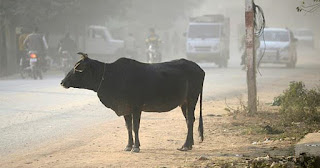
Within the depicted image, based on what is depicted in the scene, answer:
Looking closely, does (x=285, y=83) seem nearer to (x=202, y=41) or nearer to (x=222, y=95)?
(x=222, y=95)

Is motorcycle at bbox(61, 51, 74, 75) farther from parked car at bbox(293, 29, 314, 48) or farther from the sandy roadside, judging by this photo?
parked car at bbox(293, 29, 314, 48)

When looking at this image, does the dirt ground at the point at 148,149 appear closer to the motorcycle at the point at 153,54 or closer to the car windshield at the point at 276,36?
the motorcycle at the point at 153,54

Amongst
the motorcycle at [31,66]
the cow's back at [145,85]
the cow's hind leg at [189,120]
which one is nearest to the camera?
the cow's back at [145,85]

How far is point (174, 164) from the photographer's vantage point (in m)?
8.48

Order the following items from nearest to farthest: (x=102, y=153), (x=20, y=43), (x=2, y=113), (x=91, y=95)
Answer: (x=102, y=153) < (x=2, y=113) < (x=91, y=95) < (x=20, y=43)

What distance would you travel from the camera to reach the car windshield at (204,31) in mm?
37062

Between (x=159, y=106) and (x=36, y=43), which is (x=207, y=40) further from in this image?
(x=159, y=106)

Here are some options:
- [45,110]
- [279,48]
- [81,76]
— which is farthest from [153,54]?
[81,76]

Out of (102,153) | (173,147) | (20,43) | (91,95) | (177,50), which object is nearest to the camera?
(102,153)

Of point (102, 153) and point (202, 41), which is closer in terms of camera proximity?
point (102, 153)

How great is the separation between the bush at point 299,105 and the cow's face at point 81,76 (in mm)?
4785

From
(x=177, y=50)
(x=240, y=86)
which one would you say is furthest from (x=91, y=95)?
(x=177, y=50)

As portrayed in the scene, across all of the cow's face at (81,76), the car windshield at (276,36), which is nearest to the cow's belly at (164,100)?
the cow's face at (81,76)

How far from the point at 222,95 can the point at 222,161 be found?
10967 millimetres
